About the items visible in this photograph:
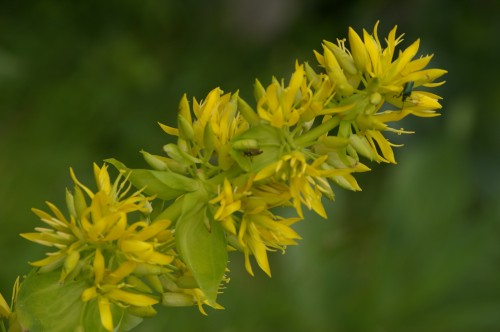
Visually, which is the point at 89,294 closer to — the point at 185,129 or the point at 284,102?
the point at 185,129

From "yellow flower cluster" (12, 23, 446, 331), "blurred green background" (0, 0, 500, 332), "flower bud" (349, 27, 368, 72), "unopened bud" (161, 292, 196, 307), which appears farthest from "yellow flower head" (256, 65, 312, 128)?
"blurred green background" (0, 0, 500, 332)

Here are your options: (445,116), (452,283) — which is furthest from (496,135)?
(452,283)

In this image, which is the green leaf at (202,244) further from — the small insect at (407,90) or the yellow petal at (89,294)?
the small insect at (407,90)

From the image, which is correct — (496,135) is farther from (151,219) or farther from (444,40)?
(151,219)

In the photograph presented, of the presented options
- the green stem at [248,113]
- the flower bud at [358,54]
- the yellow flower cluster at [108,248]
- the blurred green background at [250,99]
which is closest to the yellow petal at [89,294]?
the yellow flower cluster at [108,248]

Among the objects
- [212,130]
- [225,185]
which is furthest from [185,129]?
[225,185]

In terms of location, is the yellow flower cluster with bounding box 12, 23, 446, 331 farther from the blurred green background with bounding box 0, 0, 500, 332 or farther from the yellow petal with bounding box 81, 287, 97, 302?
the blurred green background with bounding box 0, 0, 500, 332

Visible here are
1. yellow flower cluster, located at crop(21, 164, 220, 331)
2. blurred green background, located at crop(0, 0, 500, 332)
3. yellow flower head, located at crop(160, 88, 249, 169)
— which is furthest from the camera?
blurred green background, located at crop(0, 0, 500, 332)
